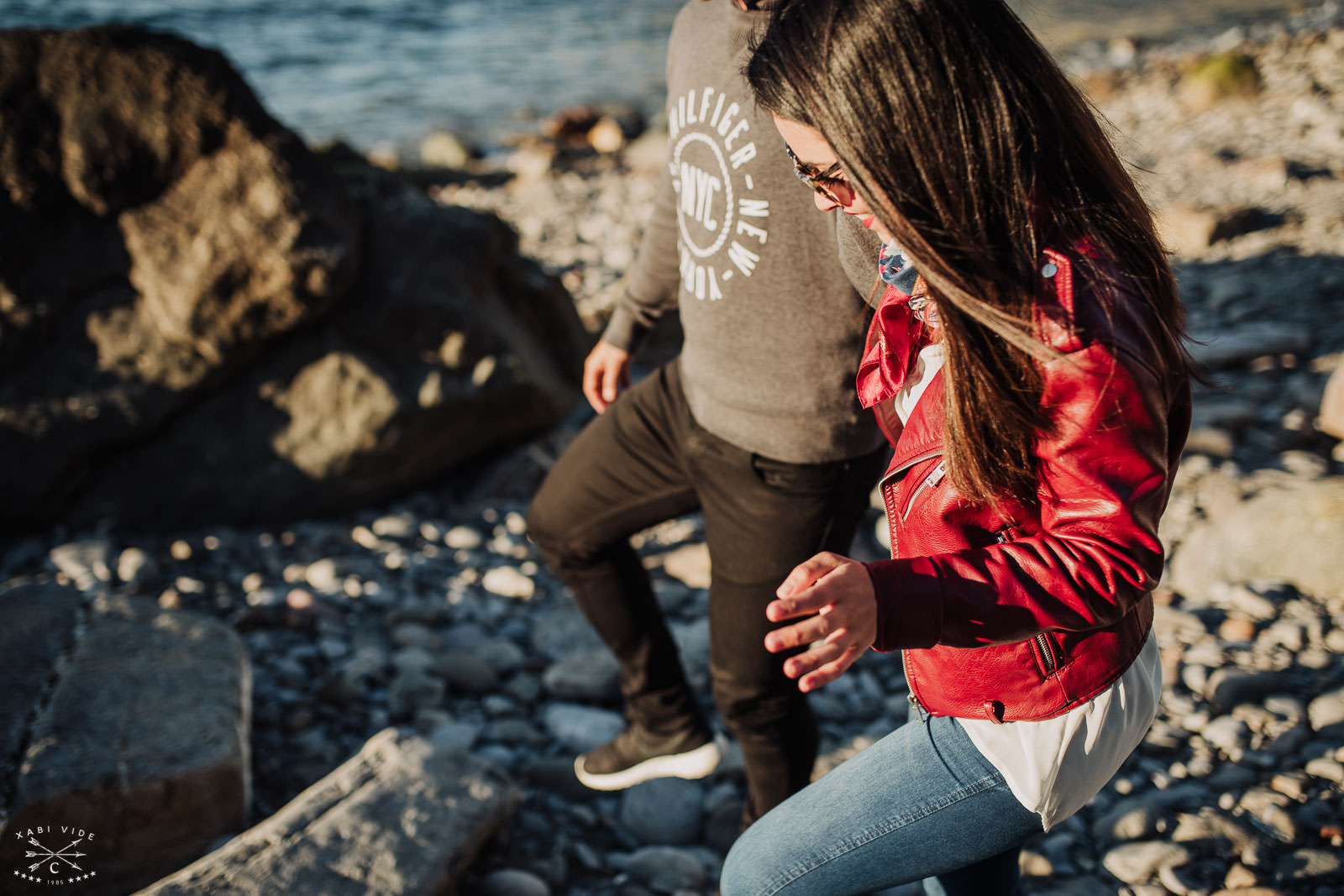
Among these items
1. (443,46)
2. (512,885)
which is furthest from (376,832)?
(443,46)

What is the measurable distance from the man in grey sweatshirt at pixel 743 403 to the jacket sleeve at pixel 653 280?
10 millimetres

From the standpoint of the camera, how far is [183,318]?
3992 mm

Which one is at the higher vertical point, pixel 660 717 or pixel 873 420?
pixel 873 420

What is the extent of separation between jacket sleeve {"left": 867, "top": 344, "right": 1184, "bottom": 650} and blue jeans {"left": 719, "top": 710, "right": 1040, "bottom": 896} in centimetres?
30

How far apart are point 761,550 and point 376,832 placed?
1152 millimetres

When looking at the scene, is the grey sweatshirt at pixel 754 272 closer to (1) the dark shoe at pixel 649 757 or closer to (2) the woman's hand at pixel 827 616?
(2) the woman's hand at pixel 827 616

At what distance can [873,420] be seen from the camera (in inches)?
78.7

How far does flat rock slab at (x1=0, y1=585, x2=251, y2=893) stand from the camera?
234 centimetres

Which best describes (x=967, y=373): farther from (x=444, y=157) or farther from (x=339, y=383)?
(x=444, y=157)

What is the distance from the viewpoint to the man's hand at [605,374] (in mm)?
2580

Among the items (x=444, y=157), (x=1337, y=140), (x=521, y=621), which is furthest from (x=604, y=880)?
(x=444, y=157)

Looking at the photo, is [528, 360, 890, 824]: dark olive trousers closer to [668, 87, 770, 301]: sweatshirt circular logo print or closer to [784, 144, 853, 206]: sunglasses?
[668, 87, 770, 301]: sweatshirt circular logo print

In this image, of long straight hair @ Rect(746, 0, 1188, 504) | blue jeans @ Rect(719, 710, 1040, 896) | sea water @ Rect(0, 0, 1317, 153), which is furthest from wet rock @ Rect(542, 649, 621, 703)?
sea water @ Rect(0, 0, 1317, 153)

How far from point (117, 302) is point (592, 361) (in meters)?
2.59
